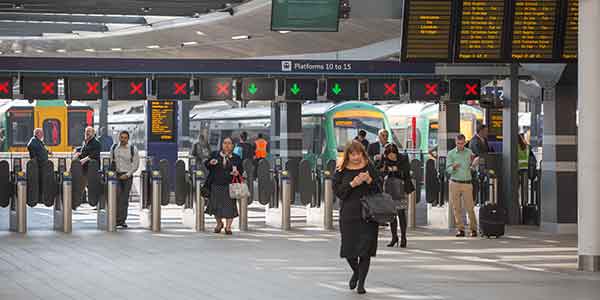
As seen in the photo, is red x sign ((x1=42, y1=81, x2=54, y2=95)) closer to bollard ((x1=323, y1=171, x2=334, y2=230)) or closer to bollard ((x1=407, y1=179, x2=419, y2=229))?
bollard ((x1=323, y1=171, x2=334, y2=230))

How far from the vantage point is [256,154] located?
1471 inches

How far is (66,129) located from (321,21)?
1042 inches

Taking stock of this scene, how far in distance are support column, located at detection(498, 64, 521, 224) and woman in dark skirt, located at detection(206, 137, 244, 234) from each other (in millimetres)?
4714

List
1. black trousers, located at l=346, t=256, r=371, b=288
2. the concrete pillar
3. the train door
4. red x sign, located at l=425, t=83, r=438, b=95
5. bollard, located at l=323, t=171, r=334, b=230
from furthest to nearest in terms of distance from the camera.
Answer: the train door, red x sign, located at l=425, t=83, r=438, b=95, bollard, located at l=323, t=171, r=334, b=230, the concrete pillar, black trousers, located at l=346, t=256, r=371, b=288

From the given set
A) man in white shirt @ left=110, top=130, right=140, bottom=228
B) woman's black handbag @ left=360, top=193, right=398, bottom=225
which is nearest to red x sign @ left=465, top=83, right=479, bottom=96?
man in white shirt @ left=110, top=130, right=140, bottom=228

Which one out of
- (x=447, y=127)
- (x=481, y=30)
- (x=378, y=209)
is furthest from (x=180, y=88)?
(x=378, y=209)

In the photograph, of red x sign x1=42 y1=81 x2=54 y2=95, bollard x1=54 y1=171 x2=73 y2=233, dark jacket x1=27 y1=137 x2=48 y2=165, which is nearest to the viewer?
bollard x1=54 y1=171 x2=73 y2=233

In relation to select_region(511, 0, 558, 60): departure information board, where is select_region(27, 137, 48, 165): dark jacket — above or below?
below

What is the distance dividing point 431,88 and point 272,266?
894 centimetres

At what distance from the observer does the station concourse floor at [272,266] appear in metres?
12.5

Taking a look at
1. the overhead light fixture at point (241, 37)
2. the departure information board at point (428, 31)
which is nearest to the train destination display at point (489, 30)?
the departure information board at point (428, 31)

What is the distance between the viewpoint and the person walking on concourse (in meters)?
19.7

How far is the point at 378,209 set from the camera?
41.1ft

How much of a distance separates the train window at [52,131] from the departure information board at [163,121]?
12.4m
